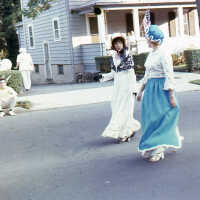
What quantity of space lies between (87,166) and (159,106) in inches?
52.5

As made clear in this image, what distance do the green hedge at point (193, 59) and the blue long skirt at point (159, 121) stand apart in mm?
14150

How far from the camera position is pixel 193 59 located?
20594 mm

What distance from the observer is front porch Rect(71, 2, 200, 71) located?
25.2 metres

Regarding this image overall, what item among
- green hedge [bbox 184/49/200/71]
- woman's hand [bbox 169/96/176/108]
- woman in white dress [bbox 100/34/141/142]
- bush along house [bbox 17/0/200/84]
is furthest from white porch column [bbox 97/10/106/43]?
woman's hand [bbox 169/96/176/108]

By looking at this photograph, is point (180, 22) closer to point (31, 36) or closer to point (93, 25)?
point (93, 25)

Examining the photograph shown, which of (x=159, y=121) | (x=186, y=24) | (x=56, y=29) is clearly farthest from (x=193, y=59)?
(x=159, y=121)

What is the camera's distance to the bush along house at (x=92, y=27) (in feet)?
83.4

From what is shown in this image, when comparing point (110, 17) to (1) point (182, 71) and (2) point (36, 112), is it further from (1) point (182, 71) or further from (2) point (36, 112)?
(2) point (36, 112)

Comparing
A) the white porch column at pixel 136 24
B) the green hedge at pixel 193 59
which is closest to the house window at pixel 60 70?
the white porch column at pixel 136 24

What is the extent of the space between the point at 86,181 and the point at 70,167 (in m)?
0.87

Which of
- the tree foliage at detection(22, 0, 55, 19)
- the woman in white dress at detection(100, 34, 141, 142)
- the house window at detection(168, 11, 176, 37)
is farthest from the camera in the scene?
the house window at detection(168, 11, 176, 37)

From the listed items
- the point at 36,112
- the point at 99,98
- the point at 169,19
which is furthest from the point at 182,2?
the point at 36,112

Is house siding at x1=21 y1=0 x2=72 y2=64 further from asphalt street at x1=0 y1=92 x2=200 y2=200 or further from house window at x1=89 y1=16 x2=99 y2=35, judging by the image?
asphalt street at x1=0 y1=92 x2=200 y2=200

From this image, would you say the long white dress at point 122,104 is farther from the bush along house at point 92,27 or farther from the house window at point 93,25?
the house window at point 93,25
